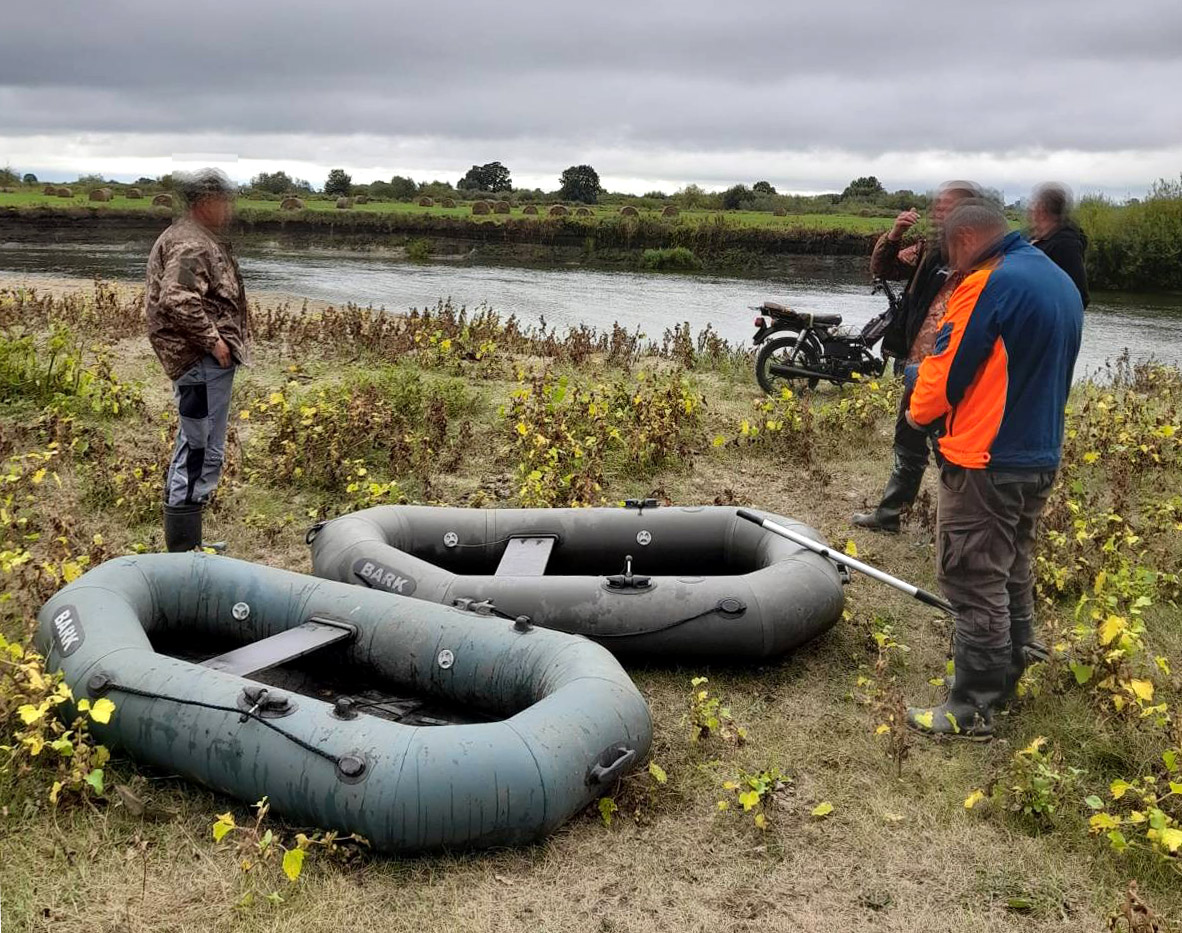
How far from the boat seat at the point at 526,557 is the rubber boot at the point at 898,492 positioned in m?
2.40

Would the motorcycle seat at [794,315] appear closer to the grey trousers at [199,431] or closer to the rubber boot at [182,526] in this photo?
the grey trousers at [199,431]

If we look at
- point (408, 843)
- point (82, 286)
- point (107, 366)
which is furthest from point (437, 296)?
point (408, 843)

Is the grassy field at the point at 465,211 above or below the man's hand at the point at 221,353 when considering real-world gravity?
above

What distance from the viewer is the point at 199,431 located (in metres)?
5.48

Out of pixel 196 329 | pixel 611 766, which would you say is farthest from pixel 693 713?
pixel 196 329

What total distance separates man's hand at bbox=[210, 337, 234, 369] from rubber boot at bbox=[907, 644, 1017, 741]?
151 inches

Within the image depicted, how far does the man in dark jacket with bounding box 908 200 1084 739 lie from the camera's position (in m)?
4.02

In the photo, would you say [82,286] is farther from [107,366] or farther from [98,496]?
[98,496]

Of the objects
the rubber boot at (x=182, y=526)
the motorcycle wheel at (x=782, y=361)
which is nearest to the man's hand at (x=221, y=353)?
the rubber boot at (x=182, y=526)

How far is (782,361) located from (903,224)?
11.0ft

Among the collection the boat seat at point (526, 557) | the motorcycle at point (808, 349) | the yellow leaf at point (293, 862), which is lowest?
the yellow leaf at point (293, 862)

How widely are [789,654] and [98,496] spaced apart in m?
4.65

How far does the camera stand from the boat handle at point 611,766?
3.75m

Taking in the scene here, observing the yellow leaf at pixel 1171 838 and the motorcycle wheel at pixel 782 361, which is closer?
the yellow leaf at pixel 1171 838
